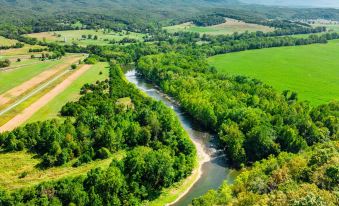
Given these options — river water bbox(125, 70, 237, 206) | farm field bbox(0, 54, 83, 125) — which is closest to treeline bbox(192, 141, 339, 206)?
river water bbox(125, 70, 237, 206)

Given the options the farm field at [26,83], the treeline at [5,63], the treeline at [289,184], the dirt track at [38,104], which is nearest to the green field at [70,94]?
the dirt track at [38,104]

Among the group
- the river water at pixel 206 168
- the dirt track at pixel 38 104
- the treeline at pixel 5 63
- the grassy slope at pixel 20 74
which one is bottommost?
the river water at pixel 206 168

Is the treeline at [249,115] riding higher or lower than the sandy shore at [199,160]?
higher

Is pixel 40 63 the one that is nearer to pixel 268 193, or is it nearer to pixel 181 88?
pixel 181 88

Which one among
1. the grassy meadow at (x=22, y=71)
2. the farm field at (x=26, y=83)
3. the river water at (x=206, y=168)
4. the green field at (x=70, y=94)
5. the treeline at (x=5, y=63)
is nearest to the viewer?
the river water at (x=206, y=168)

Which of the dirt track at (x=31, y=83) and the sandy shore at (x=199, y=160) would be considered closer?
the sandy shore at (x=199, y=160)

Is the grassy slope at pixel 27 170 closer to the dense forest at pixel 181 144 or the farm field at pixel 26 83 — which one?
the dense forest at pixel 181 144

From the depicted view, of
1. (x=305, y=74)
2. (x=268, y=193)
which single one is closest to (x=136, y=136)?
(x=268, y=193)
